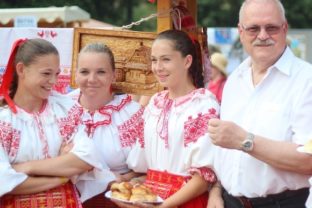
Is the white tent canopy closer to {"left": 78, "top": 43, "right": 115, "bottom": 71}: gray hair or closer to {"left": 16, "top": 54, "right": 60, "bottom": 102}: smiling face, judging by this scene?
{"left": 78, "top": 43, "right": 115, "bottom": 71}: gray hair

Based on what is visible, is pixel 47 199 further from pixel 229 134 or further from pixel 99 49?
pixel 229 134

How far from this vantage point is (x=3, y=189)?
4004 mm

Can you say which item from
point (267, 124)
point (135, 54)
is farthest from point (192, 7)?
point (267, 124)

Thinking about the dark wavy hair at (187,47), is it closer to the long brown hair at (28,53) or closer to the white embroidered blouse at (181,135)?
the white embroidered blouse at (181,135)

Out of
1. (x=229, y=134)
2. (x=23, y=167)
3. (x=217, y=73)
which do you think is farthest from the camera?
(x=217, y=73)

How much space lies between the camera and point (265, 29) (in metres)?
3.78

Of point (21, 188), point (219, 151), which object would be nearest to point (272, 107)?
point (219, 151)

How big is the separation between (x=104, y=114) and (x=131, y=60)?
439mm

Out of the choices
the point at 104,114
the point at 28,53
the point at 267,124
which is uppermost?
the point at 28,53

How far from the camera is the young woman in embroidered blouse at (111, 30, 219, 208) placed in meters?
4.19

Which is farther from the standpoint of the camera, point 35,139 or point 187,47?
point 187,47

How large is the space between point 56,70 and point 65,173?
57 centimetres

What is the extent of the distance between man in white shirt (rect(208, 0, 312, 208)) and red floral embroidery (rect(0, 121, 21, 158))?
3.54 feet

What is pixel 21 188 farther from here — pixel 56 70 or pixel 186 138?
pixel 186 138
